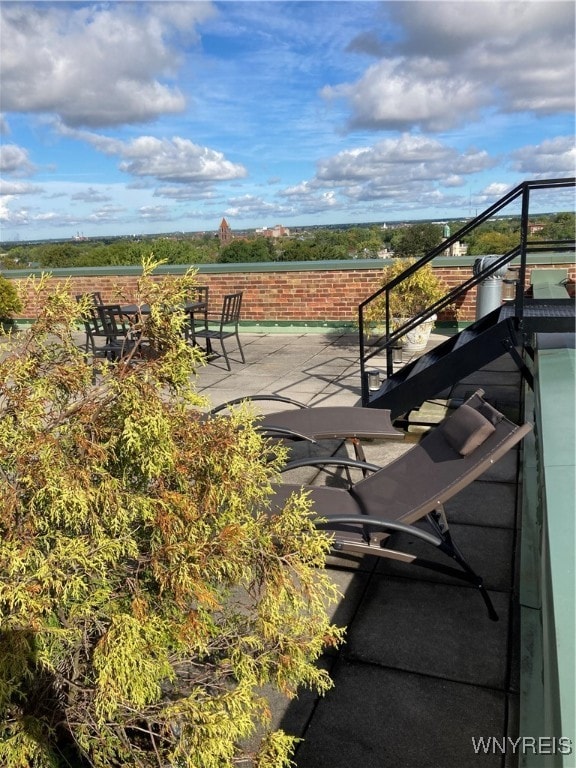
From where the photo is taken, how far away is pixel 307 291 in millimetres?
10539

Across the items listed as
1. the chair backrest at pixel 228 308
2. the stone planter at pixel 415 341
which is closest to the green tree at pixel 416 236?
the stone planter at pixel 415 341

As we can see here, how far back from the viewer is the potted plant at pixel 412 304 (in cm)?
855

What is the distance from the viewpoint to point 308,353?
9234 mm

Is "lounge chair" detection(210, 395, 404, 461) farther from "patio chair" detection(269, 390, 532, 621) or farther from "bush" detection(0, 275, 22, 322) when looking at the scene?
"bush" detection(0, 275, 22, 322)

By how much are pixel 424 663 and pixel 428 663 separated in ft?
0.06

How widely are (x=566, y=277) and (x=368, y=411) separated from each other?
596 cm

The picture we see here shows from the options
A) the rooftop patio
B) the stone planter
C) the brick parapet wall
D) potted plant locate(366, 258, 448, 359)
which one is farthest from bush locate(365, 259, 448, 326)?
the rooftop patio

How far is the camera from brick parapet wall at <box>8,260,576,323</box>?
31.3 feet

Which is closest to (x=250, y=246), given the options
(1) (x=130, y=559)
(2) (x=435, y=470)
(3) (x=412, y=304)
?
(3) (x=412, y=304)

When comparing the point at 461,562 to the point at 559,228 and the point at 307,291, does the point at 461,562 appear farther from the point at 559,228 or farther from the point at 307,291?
the point at 307,291

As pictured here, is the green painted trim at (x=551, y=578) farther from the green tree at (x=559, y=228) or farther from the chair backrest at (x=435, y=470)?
the green tree at (x=559, y=228)

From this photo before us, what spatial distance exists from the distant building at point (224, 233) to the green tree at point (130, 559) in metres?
25.1

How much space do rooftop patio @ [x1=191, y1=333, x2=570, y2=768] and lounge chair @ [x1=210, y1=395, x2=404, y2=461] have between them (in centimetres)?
77

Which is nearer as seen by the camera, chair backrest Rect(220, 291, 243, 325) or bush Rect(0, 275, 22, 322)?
chair backrest Rect(220, 291, 243, 325)
